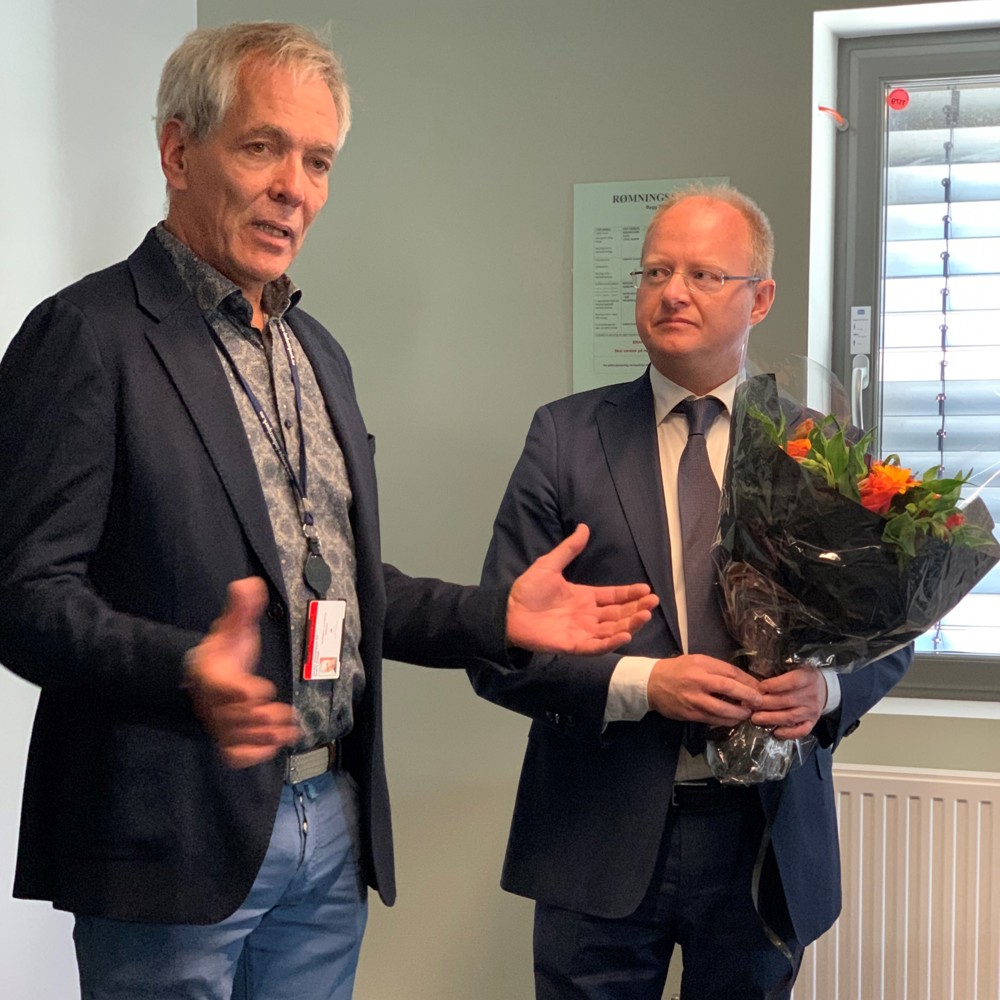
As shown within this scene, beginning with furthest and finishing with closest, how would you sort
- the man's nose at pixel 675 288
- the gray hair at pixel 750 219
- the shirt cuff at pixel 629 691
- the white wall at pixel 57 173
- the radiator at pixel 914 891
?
the radiator at pixel 914 891
the white wall at pixel 57 173
the gray hair at pixel 750 219
the man's nose at pixel 675 288
the shirt cuff at pixel 629 691

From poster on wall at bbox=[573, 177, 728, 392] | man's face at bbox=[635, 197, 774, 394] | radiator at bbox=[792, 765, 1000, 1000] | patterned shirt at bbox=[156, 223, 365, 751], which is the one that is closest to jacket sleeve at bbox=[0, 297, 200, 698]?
patterned shirt at bbox=[156, 223, 365, 751]

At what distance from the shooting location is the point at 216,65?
1.57 meters

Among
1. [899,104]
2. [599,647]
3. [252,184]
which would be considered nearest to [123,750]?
[599,647]

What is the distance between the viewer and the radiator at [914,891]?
2.57m

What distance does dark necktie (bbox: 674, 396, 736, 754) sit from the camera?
1906 millimetres

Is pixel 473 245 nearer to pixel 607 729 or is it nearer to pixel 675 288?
pixel 675 288

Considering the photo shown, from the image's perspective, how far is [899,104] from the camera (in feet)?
9.68

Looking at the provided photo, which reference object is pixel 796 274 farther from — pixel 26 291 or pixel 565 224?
pixel 26 291

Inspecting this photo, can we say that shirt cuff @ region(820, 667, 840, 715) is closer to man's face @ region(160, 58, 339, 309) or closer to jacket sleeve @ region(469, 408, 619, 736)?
jacket sleeve @ region(469, 408, 619, 736)

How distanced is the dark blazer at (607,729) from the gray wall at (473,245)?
821mm

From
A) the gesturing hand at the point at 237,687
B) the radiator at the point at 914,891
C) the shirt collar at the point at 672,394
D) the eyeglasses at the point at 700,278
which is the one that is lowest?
the radiator at the point at 914,891

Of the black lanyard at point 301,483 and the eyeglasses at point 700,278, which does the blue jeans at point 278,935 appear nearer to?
the black lanyard at point 301,483

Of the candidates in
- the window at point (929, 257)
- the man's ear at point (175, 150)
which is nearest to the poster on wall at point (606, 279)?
the window at point (929, 257)

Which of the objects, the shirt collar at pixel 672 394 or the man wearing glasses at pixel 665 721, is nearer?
the man wearing glasses at pixel 665 721
